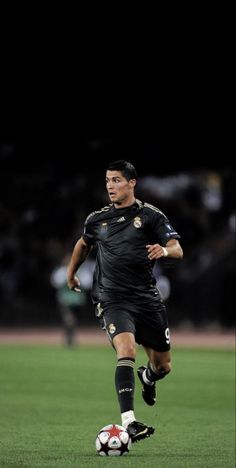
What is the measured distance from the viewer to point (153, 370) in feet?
37.1

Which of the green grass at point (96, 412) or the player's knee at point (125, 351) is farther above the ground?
the player's knee at point (125, 351)

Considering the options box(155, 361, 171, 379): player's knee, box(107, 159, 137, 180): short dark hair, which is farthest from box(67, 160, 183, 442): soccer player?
box(155, 361, 171, 379): player's knee

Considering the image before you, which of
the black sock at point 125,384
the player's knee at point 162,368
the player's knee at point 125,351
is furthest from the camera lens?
the player's knee at point 162,368

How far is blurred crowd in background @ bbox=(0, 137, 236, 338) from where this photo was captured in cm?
3606

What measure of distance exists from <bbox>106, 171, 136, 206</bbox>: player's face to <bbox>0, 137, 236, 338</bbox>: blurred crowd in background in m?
24.2

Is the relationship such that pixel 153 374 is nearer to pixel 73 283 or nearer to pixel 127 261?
pixel 73 283

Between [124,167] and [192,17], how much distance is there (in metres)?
15.3

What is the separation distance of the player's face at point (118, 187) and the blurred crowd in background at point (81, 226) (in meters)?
24.2

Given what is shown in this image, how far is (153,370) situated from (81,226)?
2678 cm

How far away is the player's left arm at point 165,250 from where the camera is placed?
979 centimetres

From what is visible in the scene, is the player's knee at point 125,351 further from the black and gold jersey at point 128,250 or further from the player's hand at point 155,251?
the player's hand at point 155,251

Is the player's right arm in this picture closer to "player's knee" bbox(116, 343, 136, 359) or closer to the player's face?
the player's face

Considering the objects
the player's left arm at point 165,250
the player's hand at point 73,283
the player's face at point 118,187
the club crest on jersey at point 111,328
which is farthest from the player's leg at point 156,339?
the player's face at point 118,187

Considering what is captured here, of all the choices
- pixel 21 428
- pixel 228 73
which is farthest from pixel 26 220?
pixel 21 428
